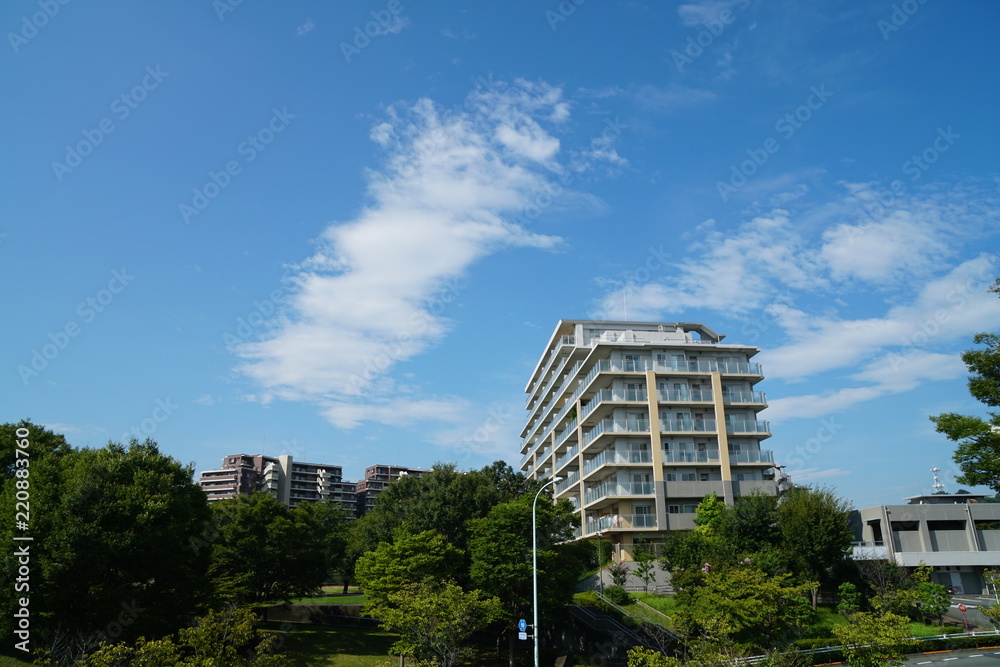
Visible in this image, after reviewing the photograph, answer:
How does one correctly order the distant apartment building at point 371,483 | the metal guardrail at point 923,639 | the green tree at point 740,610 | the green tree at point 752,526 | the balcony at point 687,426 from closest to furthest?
the metal guardrail at point 923,639 → the green tree at point 740,610 → the green tree at point 752,526 → the balcony at point 687,426 → the distant apartment building at point 371,483

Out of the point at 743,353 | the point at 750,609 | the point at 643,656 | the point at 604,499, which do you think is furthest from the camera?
the point at 743,353

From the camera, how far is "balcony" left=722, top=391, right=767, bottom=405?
55125mm

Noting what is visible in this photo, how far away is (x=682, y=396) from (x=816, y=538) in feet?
59.7

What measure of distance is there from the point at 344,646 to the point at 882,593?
1197 inches

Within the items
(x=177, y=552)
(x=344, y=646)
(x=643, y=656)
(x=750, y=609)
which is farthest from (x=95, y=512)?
(x=750, y=609)

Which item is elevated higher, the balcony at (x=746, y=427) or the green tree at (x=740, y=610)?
the balcony at (x=746, y=427)

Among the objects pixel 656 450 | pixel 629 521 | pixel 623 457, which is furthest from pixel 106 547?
pixel 656 450

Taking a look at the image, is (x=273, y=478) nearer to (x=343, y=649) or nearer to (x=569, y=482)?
(x=569, y=482)

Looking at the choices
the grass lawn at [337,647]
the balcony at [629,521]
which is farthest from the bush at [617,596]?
the grass lawn at [337,647]

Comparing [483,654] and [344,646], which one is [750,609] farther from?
[344,646]

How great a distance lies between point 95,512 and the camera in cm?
2756

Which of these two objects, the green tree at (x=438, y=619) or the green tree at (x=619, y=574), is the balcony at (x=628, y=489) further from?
the green tree at (x=438, y=619)

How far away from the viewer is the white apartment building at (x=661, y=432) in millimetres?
51312

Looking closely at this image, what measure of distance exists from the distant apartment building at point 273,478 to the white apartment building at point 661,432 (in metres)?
90.6
